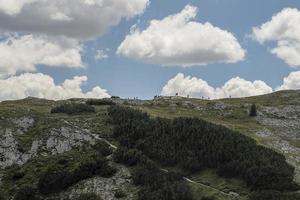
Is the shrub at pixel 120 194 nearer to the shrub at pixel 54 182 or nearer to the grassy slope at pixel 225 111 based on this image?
the shrub at pixel 54 182

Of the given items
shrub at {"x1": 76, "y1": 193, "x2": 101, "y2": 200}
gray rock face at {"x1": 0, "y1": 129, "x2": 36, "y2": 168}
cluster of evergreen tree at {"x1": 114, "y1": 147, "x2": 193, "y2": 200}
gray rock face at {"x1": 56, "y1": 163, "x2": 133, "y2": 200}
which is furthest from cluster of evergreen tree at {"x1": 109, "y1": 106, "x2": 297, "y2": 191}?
gray rock face at {"x1": 0, "y1": 129, "x2": 36, "y2": 168}

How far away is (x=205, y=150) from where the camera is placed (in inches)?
2463

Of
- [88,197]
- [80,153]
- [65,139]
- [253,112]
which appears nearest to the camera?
[88,197]

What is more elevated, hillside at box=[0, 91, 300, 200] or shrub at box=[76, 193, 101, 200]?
hillside at box=[0, 91, 300, 200]

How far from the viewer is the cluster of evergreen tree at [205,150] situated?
→ 5559 centimetres

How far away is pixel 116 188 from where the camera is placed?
55.4 m

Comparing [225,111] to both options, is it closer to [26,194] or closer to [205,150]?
[205,150]

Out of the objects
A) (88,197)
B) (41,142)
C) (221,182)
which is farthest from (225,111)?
(88,197)

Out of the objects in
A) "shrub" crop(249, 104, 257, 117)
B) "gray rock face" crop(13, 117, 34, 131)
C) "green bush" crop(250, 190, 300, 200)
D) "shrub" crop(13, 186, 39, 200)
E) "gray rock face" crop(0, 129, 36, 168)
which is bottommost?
"shrub" crop(13, 186, 39, 200)

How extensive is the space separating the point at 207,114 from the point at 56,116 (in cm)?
4050

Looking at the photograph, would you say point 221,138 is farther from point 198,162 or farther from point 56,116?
point 56,116

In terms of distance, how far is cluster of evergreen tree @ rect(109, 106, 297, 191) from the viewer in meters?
55.6

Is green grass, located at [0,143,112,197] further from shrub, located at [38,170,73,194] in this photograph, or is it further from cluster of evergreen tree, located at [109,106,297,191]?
cluster of evergreen tree, located at [109,106,297,191]

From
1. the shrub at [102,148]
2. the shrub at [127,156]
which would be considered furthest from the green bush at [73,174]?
the shrub at [102,148]
